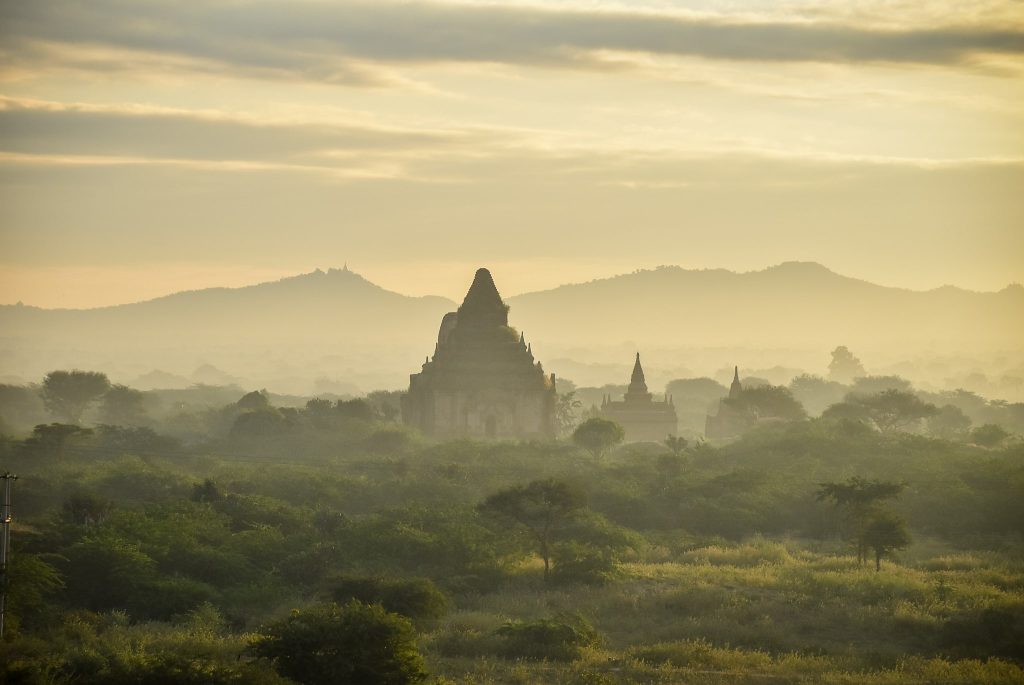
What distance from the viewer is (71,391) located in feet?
333

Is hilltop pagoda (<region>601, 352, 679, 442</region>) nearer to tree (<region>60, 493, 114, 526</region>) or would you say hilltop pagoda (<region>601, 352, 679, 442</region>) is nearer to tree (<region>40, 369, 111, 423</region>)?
tree (<region>40, 369, 111, 423</region>)

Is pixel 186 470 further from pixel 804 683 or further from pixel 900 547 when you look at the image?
pixel 804 683

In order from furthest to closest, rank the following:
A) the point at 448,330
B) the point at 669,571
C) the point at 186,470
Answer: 1. the point at 448,330
2. the point at 186,470
3. the point at 669,571

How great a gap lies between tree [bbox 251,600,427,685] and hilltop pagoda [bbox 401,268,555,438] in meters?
50.2

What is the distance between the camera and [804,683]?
27.4 meters

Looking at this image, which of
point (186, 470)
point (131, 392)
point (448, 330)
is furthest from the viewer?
point (131, 392)

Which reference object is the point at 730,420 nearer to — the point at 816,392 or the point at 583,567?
the point at 583,567

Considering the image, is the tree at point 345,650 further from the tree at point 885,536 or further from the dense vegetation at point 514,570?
the tree at point 885,536

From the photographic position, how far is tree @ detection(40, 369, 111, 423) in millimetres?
101412

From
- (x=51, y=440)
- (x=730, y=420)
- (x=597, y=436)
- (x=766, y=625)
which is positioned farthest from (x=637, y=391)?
(x=766, y=625)

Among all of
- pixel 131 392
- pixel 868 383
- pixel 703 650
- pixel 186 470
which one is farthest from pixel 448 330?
pixel 868 383

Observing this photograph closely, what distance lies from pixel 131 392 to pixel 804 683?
8534 centimetres

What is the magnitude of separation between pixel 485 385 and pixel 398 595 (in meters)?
45.5

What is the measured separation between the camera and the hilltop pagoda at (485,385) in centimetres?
7712
